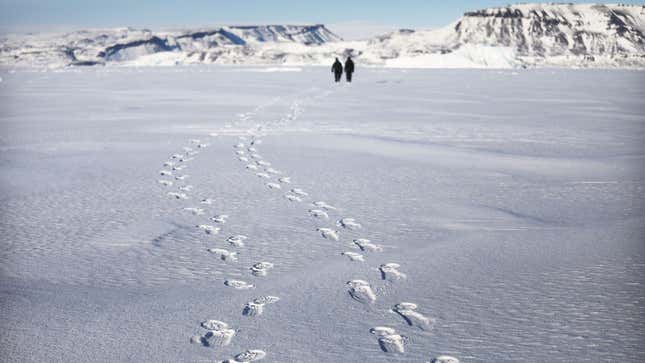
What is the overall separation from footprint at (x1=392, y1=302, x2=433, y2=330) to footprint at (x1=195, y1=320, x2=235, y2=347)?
976mm

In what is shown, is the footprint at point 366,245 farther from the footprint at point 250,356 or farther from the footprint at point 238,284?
the footprint at point 250,356

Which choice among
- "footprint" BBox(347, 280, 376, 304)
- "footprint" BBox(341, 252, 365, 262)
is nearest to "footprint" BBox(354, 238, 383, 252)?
"footprint" BBox(341, 252, 365, 262)

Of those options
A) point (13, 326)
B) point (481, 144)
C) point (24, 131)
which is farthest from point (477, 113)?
point (13, 326)

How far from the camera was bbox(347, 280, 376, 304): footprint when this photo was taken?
3.59 meters

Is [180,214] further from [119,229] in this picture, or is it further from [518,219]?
[518,219]

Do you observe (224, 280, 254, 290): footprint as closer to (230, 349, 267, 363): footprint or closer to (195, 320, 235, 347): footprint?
(195, 320, 235, 347): footprint

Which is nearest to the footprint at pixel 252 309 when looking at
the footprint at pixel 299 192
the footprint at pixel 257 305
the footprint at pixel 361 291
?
the footprint at pixel 257 305

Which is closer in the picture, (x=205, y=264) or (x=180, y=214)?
(x=205, y=264)

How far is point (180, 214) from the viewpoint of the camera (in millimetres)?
5750

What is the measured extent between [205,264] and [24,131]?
10.2 metres

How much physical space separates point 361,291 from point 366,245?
103cm

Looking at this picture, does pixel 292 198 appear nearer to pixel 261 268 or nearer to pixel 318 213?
pixel 318 213

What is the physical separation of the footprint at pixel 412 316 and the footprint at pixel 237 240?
1720mm

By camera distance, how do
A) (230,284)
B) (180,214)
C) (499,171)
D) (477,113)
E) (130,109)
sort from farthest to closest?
(130,109) < (477,113) < (499,171) < (180,214) < (230,284)
